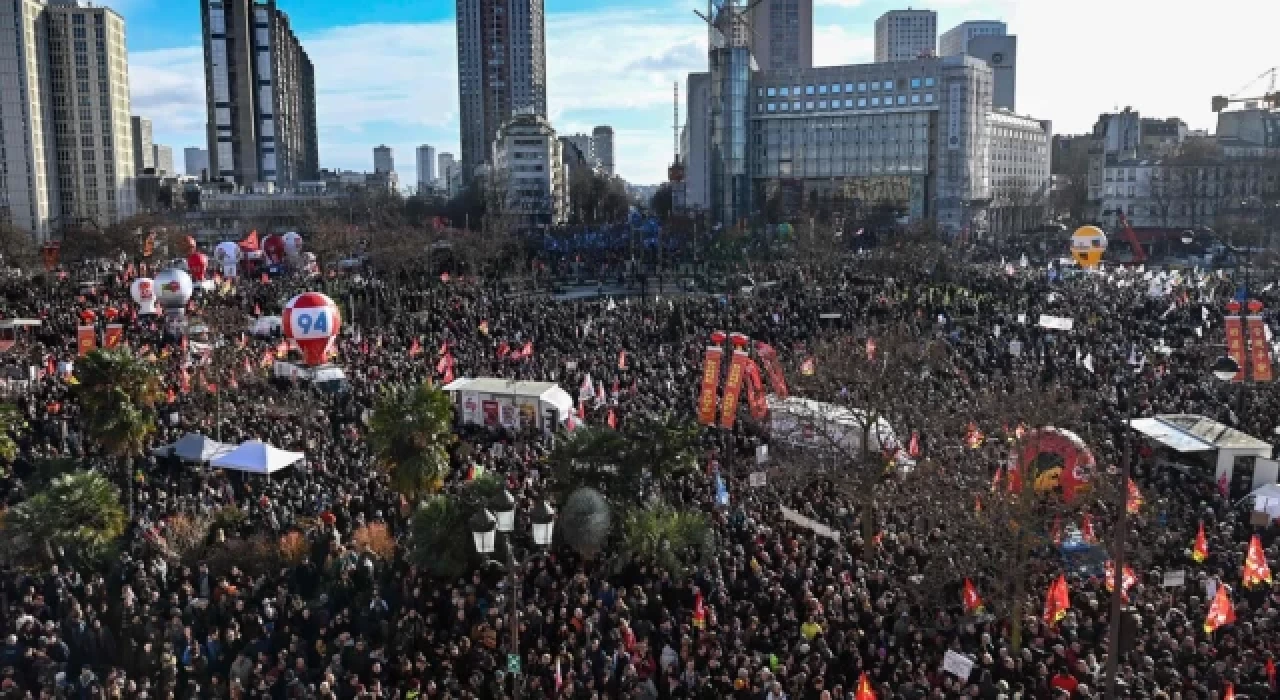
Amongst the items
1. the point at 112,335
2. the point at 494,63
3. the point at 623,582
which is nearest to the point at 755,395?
the point at 623,582

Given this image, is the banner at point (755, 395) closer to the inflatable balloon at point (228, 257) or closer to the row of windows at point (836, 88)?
the inflatable balloon at point (228, 257)

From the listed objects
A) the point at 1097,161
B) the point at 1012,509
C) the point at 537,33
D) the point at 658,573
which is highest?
the point at 537,33

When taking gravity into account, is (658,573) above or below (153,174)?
below

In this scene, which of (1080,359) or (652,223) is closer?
(1080,359)

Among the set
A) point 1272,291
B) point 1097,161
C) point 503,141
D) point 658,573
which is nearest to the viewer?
point 658,573

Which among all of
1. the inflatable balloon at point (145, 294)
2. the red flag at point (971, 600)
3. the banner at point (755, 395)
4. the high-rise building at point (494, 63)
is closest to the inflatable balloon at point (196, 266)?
the inflatable balloon at point (145, 294)

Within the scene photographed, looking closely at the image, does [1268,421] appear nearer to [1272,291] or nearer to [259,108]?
[1272,291]

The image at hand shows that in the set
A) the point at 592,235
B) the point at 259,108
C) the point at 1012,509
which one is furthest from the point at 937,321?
the point at 259,108
